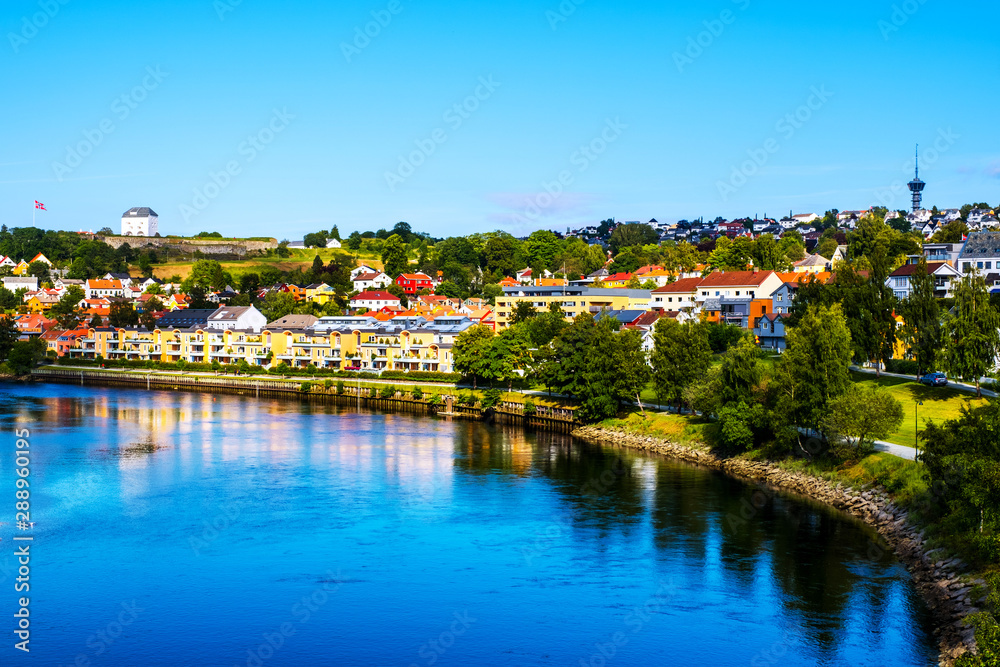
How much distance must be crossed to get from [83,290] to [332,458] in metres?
69.4

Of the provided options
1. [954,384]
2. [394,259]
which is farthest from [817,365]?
[394,259]

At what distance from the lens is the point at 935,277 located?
51031 mm

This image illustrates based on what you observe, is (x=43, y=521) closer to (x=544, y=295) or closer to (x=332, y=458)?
(x=332, y=458)

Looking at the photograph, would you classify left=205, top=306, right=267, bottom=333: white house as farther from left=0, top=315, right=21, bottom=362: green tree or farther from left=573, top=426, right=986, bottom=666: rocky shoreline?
left=573, top=426, right=986, bottom=666: rocky shoreline

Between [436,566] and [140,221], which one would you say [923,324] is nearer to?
[436,566]

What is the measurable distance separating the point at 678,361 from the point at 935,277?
72.3ft

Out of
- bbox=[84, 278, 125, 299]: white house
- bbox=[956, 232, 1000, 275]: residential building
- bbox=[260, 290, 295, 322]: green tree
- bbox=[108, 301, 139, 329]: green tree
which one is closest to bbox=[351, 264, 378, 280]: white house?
bbox=[260, 290, 295, 322]: green tree

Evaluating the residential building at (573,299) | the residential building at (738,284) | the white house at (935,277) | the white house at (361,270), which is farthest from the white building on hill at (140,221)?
the white house at (935,277)

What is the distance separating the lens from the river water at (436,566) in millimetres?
17047

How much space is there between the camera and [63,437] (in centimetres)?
3744

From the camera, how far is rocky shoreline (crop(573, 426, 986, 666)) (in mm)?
17233

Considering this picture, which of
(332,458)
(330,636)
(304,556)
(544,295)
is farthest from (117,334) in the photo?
(330,636)

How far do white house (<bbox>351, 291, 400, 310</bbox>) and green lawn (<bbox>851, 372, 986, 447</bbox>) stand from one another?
48.3 m

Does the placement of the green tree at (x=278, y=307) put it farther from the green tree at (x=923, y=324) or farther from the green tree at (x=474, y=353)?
the green tree at (x=923, y=324)
